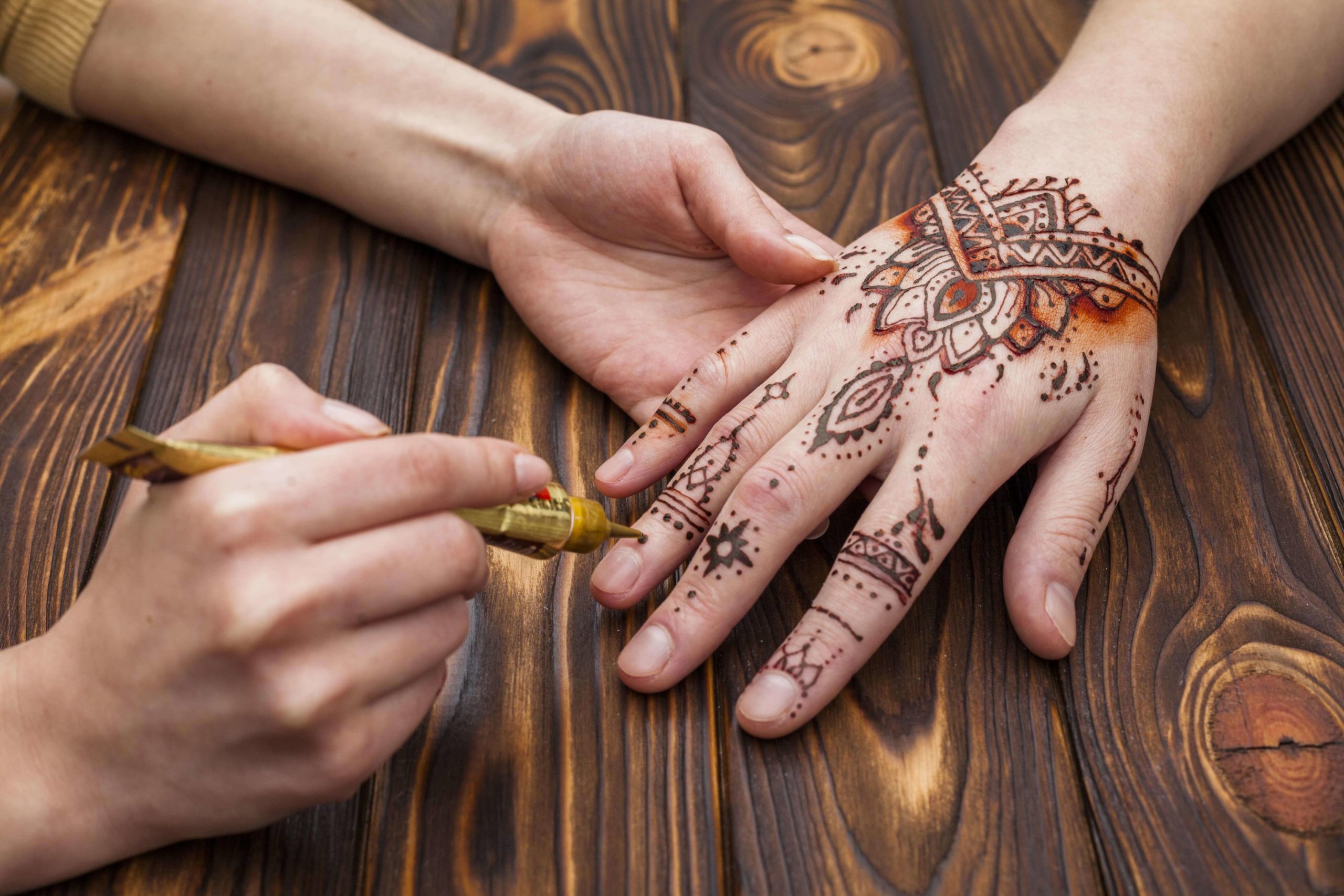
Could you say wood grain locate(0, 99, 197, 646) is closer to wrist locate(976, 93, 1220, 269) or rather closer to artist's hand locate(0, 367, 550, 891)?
artist's hand locate(0, 367, 550, 891)

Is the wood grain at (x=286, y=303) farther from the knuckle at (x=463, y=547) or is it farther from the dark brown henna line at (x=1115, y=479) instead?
the dark brown henna line at (x=1115, y=479)

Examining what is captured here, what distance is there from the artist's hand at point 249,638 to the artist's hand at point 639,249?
416 mm

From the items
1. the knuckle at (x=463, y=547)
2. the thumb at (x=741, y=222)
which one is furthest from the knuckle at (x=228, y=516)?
the thumb at (x=741, y=222)

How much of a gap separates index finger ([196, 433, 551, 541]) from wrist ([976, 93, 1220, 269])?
0.73 meters

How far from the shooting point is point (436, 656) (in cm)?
73

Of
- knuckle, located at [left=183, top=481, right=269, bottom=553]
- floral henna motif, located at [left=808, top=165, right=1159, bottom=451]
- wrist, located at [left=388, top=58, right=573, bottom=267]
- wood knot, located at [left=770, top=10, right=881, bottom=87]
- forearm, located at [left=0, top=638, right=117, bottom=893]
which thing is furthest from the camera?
wood knot, located at [left=770, top=10, right=881, bottom=87]

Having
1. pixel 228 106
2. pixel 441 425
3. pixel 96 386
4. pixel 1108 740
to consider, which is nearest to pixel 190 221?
pixel 228 106

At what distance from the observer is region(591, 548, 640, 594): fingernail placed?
912mm

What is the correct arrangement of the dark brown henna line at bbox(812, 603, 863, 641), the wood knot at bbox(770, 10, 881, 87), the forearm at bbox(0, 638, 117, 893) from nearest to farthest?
the forearm at bbox(0, 638, 117, 893), the dark brown henna line at bbox(812, 603, 863, 641), the wood knot at bbox(770, 10, 881, 87)

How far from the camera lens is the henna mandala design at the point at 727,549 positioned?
0.89 meters

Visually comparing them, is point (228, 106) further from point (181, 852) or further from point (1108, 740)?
point (1108, 740)

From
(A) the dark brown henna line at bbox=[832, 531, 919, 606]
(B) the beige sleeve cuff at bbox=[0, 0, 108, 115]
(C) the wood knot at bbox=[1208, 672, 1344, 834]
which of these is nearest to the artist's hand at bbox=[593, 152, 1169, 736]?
(A) the dark brown henna line at bbox=[832, 531, 919, 606]

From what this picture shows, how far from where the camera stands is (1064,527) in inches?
35.8

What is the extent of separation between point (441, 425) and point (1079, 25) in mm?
1160
